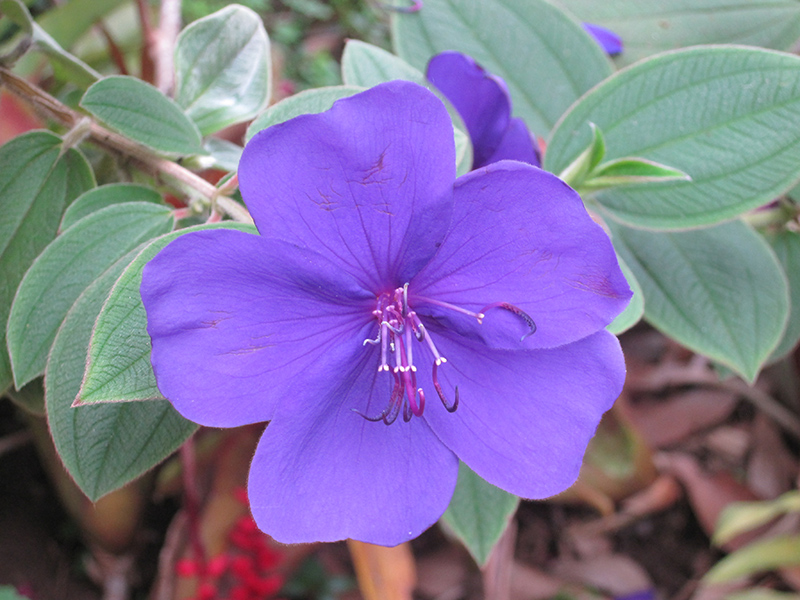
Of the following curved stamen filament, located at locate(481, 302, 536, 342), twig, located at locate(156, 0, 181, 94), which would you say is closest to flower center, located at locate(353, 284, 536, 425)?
curved stamen filament, located at locate(481, 302, 536, 342)

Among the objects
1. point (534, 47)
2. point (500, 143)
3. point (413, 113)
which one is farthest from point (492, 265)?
point (534, 47)

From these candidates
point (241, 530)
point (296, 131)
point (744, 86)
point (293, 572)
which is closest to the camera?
point (296, 131)

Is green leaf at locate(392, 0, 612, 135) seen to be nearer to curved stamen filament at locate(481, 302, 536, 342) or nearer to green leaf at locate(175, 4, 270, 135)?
green leaf at locate(175, 4, 270, 135)

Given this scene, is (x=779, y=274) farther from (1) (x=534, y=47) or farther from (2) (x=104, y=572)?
(2) (x=104, y=572)

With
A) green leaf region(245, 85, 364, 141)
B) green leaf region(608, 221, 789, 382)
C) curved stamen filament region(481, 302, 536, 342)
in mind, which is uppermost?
green leaf region(245, 85, 364, 141)

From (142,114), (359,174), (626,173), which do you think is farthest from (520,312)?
(142,114)

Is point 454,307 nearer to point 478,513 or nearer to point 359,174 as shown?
point 359,174

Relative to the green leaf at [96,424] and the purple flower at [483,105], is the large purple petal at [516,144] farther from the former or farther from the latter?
the green leaf at [96,424]
